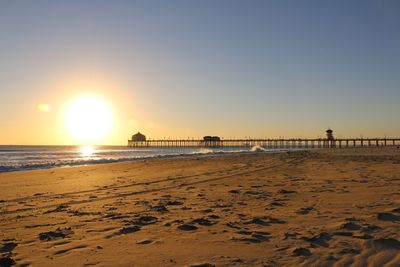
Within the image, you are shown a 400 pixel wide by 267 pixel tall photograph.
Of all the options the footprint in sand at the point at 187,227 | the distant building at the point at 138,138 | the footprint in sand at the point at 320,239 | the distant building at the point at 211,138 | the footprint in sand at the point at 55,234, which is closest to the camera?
the footprint in sand at the point at 320,239

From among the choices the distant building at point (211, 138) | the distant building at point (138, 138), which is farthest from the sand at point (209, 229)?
the distant building at point (138, 138)

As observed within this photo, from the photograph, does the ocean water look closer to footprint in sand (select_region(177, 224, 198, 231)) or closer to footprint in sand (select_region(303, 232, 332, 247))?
footprint in sand (select_region(177, 224, 198, 231))

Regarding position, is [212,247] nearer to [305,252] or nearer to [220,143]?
[305,252]

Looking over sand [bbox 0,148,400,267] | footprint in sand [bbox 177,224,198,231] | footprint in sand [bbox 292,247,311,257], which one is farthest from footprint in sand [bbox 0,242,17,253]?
footprint in sand [bbox 292,247,311,257]

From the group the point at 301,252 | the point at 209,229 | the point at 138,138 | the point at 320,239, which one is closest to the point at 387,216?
the point at 320,239

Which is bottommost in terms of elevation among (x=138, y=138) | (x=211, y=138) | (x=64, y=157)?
(x=64, y=157)

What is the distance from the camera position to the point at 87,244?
5.43m

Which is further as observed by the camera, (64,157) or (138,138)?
(138,138)

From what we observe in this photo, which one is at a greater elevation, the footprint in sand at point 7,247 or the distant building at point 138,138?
the distant building at point 138,138

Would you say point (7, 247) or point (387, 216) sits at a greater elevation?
point (387, 216)

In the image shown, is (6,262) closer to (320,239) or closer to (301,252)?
(301,252)

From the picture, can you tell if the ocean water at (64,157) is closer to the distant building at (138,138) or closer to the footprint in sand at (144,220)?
the footprint in sand at (144,220)

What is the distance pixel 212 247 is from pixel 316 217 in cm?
262

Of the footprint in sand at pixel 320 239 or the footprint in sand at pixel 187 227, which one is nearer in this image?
the footprint in sand at pixel 320 239
